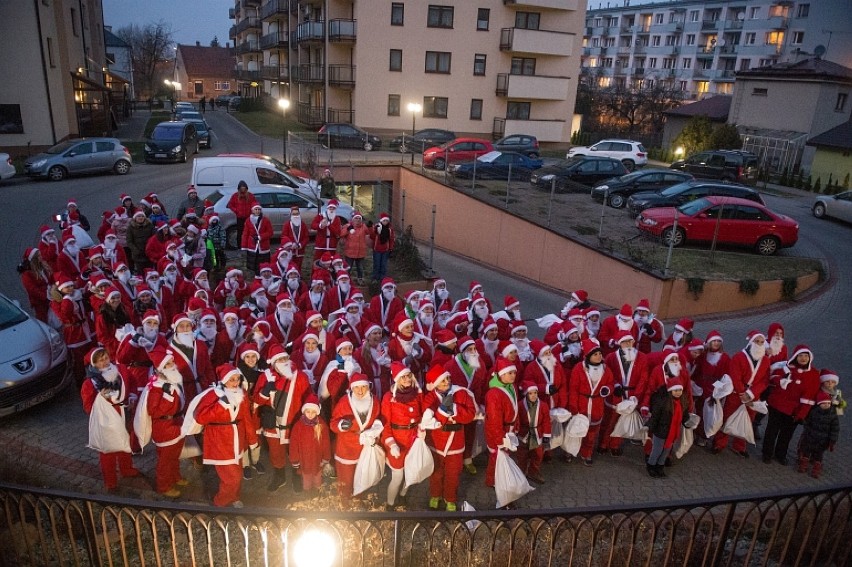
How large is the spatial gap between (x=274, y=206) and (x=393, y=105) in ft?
75.7

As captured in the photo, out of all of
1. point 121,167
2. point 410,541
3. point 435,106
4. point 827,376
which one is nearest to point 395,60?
point 435,106

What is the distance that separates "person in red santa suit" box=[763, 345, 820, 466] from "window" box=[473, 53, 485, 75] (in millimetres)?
32610

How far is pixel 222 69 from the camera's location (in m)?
86.9

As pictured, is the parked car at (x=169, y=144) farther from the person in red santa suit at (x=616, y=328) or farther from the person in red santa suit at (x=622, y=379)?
the person in red santa suit at (x=622, y=379)

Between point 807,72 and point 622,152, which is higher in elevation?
point 807,72

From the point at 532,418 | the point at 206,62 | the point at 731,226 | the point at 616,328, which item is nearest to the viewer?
the point at 532,418

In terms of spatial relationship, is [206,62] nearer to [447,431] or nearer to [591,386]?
[591,386]

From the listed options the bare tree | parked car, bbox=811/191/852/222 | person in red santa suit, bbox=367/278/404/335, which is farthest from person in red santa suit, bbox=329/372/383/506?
the bare tree

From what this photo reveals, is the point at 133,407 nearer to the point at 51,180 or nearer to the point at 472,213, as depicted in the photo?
A: the point at 472,213

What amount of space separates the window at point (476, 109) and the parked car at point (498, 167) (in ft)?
47.2

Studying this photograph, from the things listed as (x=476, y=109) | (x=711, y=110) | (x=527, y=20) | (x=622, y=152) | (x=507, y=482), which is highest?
(x=527, y=20)

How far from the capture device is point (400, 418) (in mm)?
6086

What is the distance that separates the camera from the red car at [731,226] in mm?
15891

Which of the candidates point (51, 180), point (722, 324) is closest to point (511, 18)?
point (51, 180)
